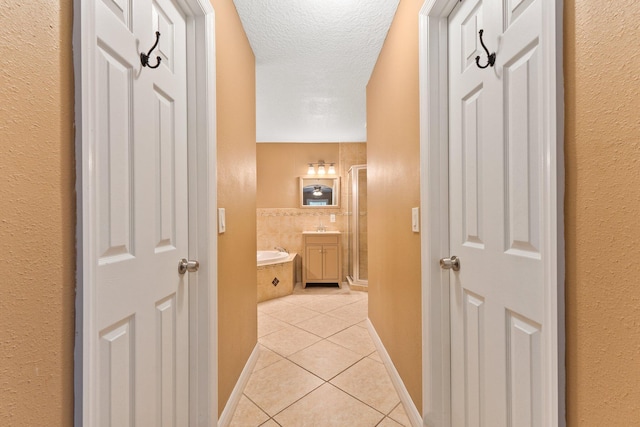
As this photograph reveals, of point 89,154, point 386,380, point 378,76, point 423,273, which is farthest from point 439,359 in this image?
point 378,76

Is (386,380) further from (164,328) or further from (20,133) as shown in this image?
(20,133)

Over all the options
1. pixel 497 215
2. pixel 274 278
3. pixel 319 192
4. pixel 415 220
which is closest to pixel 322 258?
pixel 274 278

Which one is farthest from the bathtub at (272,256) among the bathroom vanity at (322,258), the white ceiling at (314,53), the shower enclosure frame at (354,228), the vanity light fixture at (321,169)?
the white ceiling at (314,53)

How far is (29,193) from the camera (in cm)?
53

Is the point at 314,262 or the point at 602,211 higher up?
the point at 602,211

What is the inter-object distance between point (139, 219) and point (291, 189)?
4.16 m

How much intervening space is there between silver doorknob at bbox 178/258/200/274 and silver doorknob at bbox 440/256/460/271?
1.07 meters

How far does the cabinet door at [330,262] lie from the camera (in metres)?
4.62

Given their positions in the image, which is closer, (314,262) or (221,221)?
(221,221)

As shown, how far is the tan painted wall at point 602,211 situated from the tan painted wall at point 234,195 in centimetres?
133

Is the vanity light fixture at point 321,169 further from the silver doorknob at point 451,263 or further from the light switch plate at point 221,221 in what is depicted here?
the silver doorknob at point 451,263

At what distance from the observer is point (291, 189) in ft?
16.6

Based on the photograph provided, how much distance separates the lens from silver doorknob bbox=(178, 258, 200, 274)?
4.01 feet

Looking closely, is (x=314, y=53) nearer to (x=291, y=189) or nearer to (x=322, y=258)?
(x=291, y=189)
